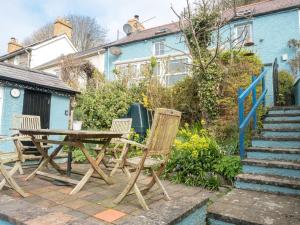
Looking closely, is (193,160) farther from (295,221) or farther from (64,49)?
(64,49)

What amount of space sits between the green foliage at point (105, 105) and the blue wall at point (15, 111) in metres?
1.62

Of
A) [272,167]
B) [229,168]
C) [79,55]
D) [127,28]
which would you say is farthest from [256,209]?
[127,28]

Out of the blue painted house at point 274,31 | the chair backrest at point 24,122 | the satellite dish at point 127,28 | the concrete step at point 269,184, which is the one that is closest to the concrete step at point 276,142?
the concrete step at point 269,184

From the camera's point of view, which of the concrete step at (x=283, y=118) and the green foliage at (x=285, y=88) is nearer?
the concrete step at (x=283, y=118)

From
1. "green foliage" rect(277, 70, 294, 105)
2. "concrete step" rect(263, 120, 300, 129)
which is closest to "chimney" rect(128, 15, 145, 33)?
"green foliage" rect(277, 70, 294, 105)

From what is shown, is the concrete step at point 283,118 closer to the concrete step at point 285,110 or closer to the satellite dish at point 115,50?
the concrete step at point 285,110

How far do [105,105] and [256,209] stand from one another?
709 cm

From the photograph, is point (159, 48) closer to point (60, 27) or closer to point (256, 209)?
point (60, 27)

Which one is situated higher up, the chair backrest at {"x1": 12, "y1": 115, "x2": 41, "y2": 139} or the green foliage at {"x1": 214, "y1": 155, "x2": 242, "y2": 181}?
the chair backrest at {"x1": 12, "y1": 115, "x2": 41, "y2": 139}

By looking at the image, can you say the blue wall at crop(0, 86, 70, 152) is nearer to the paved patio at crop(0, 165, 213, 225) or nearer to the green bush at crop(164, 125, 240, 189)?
the paved patio at crop(0, 165, 213, 225)

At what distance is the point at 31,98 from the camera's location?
22.8 feet

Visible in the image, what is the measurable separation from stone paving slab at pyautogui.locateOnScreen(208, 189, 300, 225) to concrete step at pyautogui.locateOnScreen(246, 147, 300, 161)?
2.95ft

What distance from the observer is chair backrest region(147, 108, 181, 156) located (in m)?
2.84

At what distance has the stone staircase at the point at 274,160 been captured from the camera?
12.4 ft
